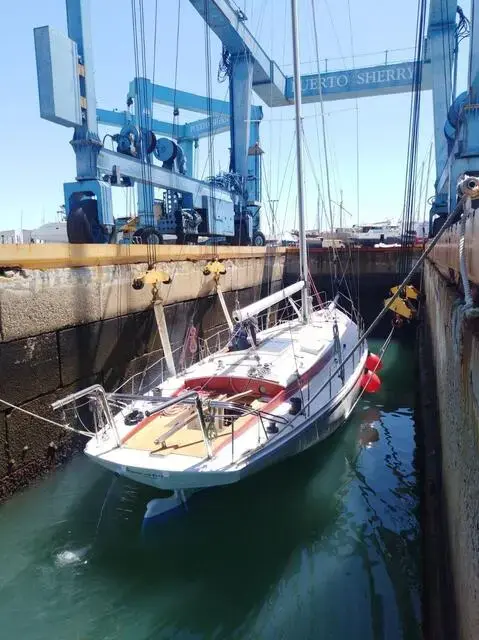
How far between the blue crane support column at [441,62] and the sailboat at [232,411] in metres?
11.3

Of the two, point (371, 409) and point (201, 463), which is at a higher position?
point (201, 463)

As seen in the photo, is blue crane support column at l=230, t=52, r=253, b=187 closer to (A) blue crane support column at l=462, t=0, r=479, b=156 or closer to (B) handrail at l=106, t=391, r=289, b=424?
(A) blue crane support column at l=462, t=0, r=479, b=156

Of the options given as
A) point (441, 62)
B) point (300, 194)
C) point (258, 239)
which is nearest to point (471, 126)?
point (300, 194)

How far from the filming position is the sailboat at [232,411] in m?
5.28

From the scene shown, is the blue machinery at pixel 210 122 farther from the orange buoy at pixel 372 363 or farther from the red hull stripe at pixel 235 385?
the red hull stripe at pixel 235 385

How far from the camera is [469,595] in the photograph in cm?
257

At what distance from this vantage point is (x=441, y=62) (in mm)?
18938

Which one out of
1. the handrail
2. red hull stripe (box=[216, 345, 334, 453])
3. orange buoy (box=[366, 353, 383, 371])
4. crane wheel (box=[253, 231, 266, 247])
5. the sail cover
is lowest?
orange buoy (box=[366, 353, 383, 371])

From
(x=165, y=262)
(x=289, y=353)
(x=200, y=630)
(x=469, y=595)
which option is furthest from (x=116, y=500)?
(x=165, y=262)

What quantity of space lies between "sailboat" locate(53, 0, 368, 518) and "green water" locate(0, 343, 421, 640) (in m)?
0.59

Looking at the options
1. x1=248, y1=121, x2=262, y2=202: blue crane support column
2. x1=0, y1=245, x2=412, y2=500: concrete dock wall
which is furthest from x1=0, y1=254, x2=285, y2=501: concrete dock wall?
x1=248, y1=121, x2=262, y2=202: blue crane support column

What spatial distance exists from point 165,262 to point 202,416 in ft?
20.0

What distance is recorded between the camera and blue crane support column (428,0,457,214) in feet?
58.2

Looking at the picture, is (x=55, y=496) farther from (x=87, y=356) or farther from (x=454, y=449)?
(x=454, y=449)
